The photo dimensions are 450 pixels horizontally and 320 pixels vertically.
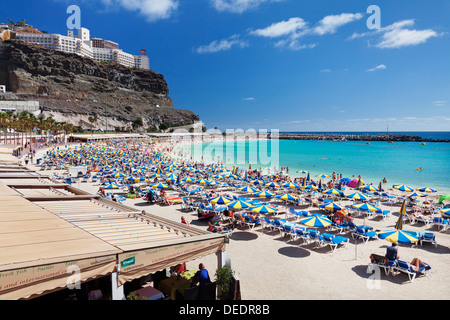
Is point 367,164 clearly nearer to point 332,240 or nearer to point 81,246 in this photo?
point 332,240

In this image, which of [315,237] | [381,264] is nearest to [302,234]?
[315,237]

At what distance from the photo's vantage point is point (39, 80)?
105 meters

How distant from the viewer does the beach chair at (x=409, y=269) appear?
770 centimetres

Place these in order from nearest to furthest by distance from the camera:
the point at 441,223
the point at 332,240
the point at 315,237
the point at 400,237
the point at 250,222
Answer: the point at 400,237, the point at 332,240, the point at 315,237, the point at 250,222, the point at 441,223

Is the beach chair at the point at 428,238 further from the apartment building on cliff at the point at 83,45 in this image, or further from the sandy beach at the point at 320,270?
the apartment building on cliff at the point at 83,45

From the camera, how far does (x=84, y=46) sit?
156 meters

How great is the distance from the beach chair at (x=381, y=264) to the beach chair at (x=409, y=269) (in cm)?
13

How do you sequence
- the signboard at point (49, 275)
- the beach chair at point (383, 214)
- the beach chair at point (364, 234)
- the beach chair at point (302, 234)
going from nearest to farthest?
the signboard at point (49, 275) < the beach chair at point (302, 234) < the beach chair at point (364, 234) < the beach chair at point (383, 214)

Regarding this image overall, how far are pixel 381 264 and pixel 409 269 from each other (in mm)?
701

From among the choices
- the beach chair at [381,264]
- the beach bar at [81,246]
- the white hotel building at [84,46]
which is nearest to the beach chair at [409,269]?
the beach chair at [381,264]

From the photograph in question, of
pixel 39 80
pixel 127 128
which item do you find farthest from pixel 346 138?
pixel 39 80

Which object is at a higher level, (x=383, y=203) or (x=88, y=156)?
(x=88, y=156)
